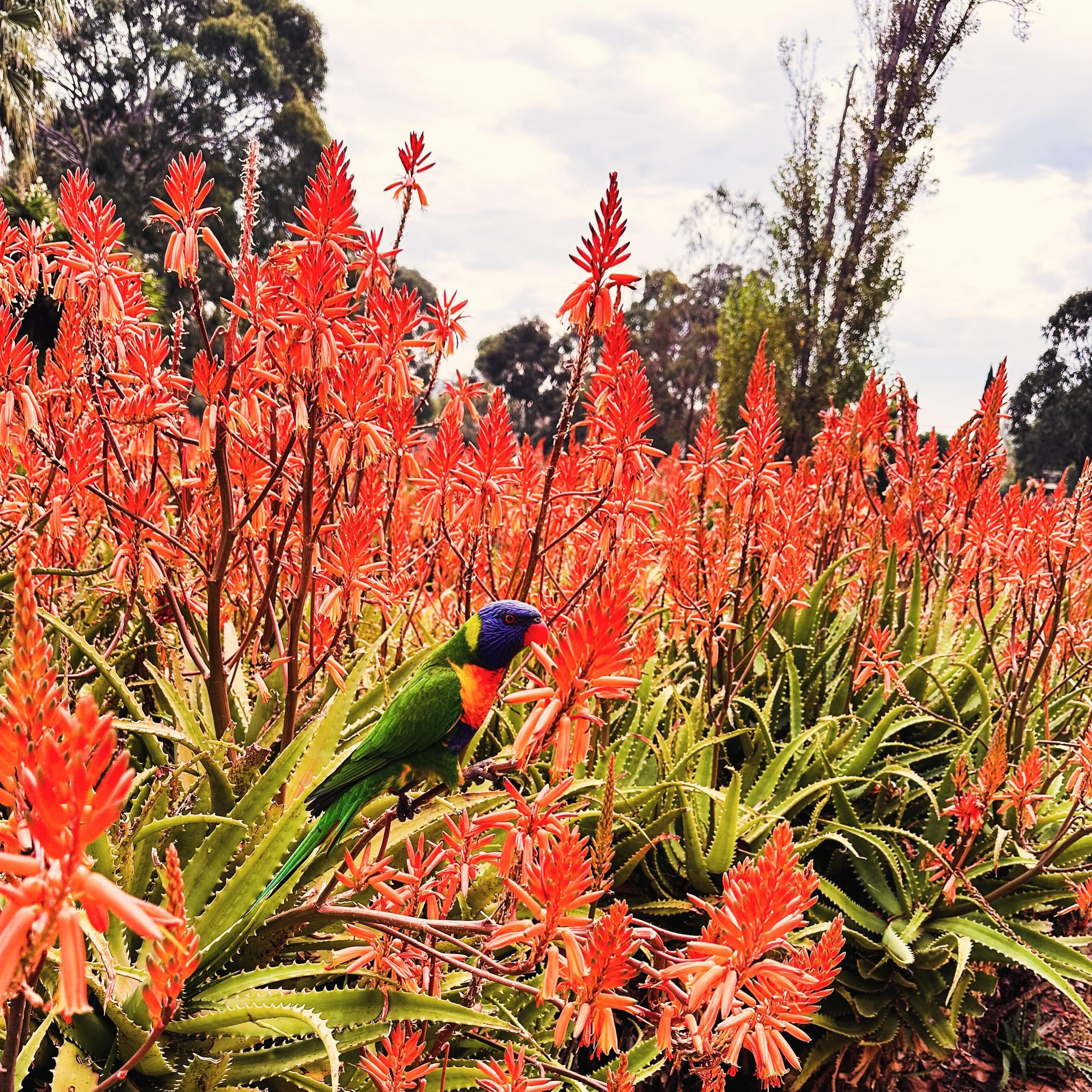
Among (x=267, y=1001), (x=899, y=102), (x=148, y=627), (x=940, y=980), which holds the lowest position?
(x=940, y=980)

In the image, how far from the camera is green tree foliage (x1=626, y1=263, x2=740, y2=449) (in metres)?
27.4

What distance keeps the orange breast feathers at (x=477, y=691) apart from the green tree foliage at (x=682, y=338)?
26.4 m

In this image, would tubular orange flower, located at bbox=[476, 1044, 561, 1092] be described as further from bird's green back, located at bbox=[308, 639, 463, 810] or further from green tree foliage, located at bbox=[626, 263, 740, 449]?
green tree foliage, located at bbox=[626, 263, 740, 449]

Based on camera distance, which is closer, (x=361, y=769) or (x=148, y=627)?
(x=361, y=769)

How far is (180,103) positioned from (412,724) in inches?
1137

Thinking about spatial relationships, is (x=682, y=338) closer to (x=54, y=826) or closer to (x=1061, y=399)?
(x=1061, y=399)

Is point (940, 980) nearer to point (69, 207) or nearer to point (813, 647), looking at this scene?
point (813, 647)

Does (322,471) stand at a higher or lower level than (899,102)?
lower

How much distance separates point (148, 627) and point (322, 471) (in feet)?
3.12

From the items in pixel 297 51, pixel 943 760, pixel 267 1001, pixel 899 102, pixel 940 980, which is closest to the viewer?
pixel 267 1001

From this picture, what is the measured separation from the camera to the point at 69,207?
60.9 inches

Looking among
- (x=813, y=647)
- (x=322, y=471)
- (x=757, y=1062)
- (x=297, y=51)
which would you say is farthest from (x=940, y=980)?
(x=297, y=51)

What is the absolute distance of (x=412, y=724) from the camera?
1.02 meters

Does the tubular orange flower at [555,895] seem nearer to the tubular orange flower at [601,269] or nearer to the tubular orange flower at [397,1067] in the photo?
the tubular orange flower at [397,1067]
